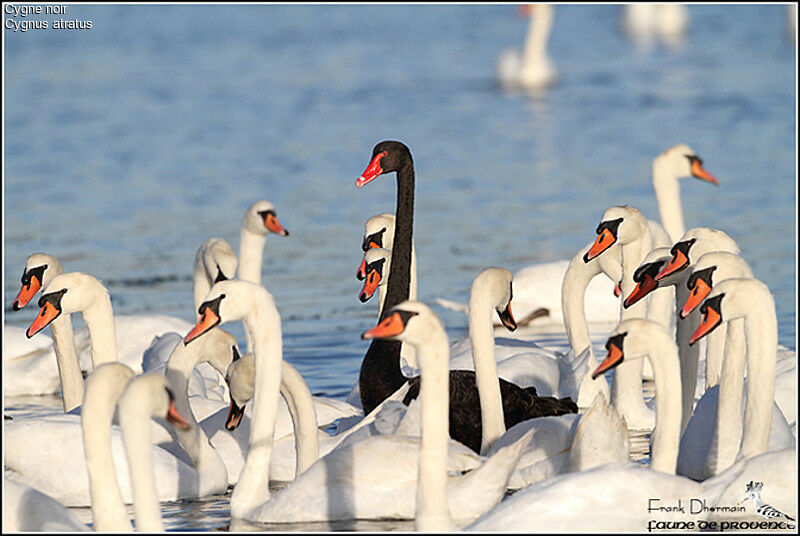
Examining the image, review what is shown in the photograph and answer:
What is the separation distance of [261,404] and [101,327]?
193cm

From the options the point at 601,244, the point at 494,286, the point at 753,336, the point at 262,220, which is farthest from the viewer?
the point at 262,220

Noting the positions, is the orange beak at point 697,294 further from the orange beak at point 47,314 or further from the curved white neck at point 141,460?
the orange beak at point 47,314

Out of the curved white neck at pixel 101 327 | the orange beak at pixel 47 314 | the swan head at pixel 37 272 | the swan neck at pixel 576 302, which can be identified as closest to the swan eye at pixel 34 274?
the swan head at pixel 37 272

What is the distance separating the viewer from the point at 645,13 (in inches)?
1657

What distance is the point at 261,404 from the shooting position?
7906 millimetres

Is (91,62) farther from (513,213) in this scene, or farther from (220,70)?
(513,213)

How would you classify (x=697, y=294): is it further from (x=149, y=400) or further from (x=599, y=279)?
(x=599, y=279)

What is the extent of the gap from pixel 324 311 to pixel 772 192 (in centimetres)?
712

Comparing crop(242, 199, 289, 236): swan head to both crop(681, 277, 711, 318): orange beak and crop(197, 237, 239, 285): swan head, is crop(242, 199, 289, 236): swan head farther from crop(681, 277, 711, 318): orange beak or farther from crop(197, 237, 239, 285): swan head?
crop(681, 277, 711, 318): orange beak

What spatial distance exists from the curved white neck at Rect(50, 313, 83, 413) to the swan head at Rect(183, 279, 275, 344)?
7.83ft

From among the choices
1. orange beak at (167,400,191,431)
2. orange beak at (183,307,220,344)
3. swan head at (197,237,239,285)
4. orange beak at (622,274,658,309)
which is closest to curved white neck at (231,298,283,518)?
orange beak at (183,307,220,344)

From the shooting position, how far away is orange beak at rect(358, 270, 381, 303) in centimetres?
1009

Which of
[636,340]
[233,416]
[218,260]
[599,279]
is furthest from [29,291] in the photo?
[599,279]

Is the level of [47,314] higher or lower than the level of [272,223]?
lower
